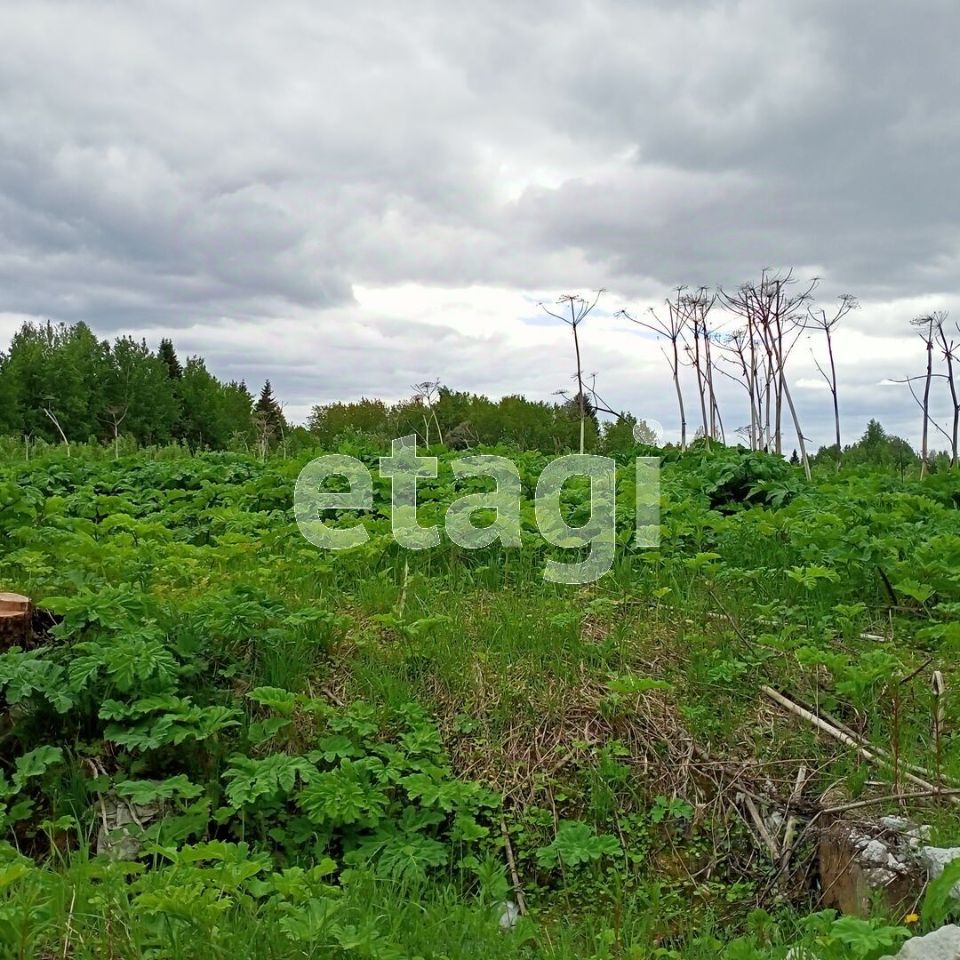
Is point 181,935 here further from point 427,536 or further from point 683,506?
point 683,506

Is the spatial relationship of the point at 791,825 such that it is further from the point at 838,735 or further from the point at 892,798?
the point at 838,735

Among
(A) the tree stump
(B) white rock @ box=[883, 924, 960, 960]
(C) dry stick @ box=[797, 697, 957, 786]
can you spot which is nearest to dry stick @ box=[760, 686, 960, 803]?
(C) dry stick @ box=[797, 697, 957, 786]

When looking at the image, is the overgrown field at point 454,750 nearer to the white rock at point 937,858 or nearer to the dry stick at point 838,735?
the dry stick at point 838,735

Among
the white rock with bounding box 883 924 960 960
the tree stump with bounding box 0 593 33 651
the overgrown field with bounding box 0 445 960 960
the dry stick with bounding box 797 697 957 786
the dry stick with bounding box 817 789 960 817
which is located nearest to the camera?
the white rock with bounding box 883 924 960 960

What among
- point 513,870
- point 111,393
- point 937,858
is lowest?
point 513,870

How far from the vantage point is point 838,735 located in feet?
12.1

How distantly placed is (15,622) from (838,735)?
12.2 feet

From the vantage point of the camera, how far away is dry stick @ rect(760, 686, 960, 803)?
10.8 ft

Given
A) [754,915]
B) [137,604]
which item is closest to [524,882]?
[754,915]

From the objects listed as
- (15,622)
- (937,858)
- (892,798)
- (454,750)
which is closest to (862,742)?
(892,798)

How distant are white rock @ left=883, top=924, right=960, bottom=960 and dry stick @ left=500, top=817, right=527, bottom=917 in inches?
51.7

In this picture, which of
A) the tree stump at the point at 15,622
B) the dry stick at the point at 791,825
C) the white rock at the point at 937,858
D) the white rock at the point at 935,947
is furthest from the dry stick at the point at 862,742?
the tree stump at the point at 15,622

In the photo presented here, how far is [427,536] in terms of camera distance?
Answer: 585cm

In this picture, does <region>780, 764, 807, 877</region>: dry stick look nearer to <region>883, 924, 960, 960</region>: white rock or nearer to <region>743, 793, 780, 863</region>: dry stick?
<region>743, 793, 780, 863</region>: dry stick
